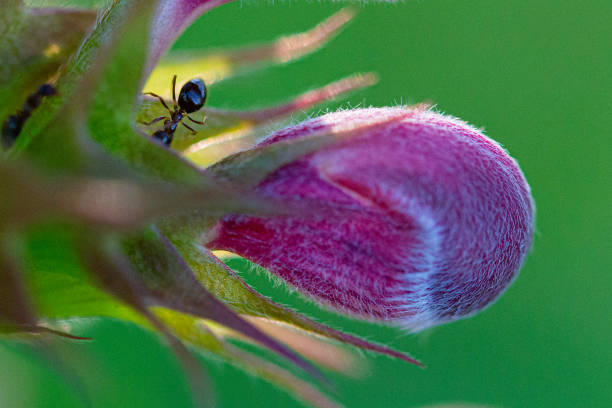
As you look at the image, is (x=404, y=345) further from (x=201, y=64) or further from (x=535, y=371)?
(x=201, y=64)

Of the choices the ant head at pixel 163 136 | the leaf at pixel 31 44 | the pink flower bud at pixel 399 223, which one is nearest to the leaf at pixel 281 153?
the pink flower bud at pixel 399 223

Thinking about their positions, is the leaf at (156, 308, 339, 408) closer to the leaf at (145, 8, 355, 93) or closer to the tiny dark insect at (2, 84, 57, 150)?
the tiny dark insect at (2, 84, 57, 150)

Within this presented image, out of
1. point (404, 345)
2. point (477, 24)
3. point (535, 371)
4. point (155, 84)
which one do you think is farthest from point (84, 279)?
point (477, 24)

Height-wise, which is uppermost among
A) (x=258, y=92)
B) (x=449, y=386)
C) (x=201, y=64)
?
(x=258, y=92)

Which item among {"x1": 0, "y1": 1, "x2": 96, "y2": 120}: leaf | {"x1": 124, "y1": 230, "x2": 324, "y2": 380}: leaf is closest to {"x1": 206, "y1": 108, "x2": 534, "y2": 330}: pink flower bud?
{"x1": 124, "y1": 230, "x2": 324, "y2": 380}: leaf

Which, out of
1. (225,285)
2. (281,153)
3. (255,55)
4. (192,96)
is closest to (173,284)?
(225,285)

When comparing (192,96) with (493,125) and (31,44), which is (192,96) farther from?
(493,125)
